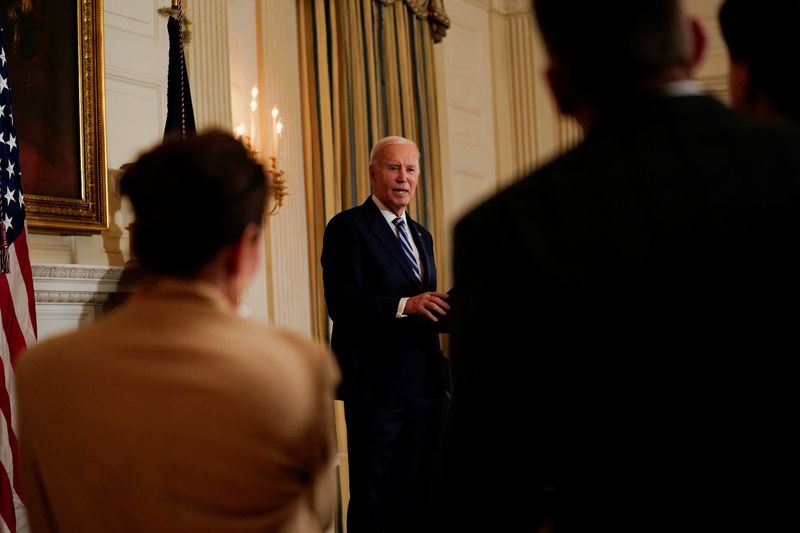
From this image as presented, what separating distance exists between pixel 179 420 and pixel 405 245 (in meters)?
2.89

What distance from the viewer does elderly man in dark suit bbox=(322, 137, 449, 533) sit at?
376 cm

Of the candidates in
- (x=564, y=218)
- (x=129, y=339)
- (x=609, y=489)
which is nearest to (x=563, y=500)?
(x=609, y=489)

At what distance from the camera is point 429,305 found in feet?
12.0

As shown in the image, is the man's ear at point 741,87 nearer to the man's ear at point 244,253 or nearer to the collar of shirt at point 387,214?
the man's ear at point 244,253

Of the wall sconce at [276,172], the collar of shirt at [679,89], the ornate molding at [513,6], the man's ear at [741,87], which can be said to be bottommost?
the collar of shirt at [679,89]

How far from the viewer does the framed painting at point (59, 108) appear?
4.39m

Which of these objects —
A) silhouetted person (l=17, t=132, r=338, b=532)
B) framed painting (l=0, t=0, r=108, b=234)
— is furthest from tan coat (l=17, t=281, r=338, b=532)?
framed painting (l=0, t=0, r=108, b=234)

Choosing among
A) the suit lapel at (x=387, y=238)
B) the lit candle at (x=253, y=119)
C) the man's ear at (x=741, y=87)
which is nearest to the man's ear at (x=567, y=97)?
the man's ear at (x=741, y=87)

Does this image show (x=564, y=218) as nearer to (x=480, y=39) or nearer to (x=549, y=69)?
(x=549, y=69)

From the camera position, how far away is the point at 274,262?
600 centimetres

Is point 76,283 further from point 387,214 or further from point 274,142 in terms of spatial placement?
point 274,142

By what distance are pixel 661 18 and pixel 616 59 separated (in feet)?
0.22

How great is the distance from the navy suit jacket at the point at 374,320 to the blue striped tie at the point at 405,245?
0.13ft

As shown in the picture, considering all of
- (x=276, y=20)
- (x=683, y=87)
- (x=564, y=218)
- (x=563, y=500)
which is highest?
(x=276, y=20)
